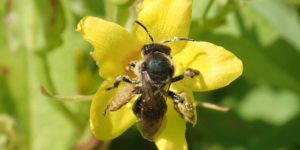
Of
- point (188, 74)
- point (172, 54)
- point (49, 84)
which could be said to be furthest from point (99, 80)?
point (188, 74)

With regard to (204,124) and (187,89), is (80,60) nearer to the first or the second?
A: (204,124)

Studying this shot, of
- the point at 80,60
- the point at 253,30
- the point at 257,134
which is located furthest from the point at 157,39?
the point at 257,134

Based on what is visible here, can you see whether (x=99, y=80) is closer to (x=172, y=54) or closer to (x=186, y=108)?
(x=172, y=54)

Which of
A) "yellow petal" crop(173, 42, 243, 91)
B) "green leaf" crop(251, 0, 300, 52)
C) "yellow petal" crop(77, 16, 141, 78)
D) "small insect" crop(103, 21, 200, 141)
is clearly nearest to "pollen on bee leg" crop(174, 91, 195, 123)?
"small insect" crop(103, 21, 200, 141)

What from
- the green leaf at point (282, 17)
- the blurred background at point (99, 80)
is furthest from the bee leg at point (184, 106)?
the green leaf at point (282, 17)

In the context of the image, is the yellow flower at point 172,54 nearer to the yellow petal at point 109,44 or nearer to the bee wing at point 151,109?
the yellow petal at point 109,44

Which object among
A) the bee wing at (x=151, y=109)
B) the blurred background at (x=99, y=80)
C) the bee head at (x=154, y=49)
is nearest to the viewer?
the bee wing at (x=151, y=109)
